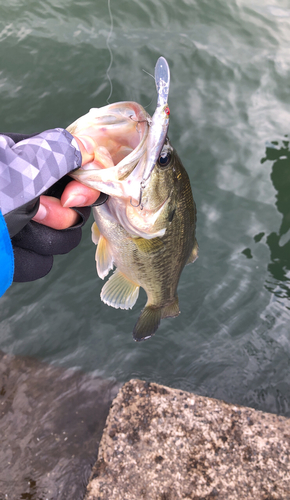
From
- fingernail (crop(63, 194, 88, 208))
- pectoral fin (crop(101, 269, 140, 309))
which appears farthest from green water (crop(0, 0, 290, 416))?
fingernail (crop(63, 194, 88, 208))

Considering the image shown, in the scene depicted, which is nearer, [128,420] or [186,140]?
[128,420]

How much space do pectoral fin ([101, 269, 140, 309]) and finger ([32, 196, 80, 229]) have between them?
32.5 inches

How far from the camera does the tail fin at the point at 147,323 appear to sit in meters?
2.91

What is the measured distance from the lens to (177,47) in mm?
5801

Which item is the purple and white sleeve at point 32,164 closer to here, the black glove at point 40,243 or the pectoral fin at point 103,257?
the black glove at point 40,243

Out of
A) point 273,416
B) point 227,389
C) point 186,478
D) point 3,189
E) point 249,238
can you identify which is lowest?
point 227,389

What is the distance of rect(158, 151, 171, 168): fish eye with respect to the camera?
193 centimetres

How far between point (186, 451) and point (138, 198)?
2.48m

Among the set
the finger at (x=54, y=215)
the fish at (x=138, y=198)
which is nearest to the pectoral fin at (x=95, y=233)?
the fish at (x=138, y=198)

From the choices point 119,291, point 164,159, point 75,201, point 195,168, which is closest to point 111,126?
point 164,159

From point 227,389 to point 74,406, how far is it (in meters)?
→ 1.70

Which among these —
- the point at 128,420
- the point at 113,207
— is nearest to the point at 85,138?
the point at 113,207

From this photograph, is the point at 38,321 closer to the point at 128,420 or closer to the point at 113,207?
→ the point at 128,420

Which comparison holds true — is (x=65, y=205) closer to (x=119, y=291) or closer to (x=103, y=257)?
(x=103, y=257)
